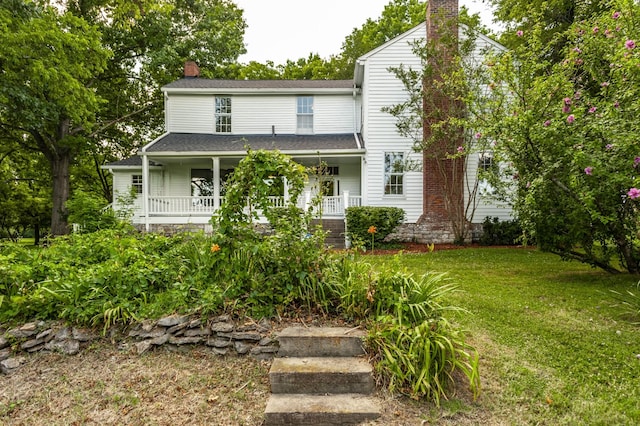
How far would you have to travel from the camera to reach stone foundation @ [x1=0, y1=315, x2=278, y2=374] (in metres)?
3.29

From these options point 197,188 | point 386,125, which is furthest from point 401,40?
point 197,188

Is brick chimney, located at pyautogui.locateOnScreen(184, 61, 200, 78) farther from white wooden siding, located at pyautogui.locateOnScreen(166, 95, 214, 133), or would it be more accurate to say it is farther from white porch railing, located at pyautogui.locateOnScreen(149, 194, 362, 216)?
white porch railing, located at pyautogui.locateOnScreen(149, 194, 362, 216)

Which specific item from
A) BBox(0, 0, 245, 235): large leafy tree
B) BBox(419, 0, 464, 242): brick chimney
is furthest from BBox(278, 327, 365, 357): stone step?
BBox(419, 0, 464, 242): brick chimney

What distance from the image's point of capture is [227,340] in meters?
3.32

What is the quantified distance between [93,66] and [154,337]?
1360cm

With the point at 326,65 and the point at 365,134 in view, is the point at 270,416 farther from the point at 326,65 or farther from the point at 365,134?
the point at 326,65

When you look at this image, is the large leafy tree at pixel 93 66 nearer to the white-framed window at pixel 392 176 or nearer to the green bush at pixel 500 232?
the white-framed window at pixel 392 176

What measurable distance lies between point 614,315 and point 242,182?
16.6 feet

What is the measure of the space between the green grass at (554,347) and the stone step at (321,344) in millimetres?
1089

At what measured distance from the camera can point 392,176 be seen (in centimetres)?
1284

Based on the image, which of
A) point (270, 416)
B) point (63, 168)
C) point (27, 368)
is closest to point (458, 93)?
point (270, 416)

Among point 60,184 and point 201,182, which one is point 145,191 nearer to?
point 201,182

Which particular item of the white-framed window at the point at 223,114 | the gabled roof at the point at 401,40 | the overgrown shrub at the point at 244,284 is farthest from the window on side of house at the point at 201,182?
the overgrown shrub at the point at 244,284

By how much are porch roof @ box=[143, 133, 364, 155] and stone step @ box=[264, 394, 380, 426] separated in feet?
32.2
